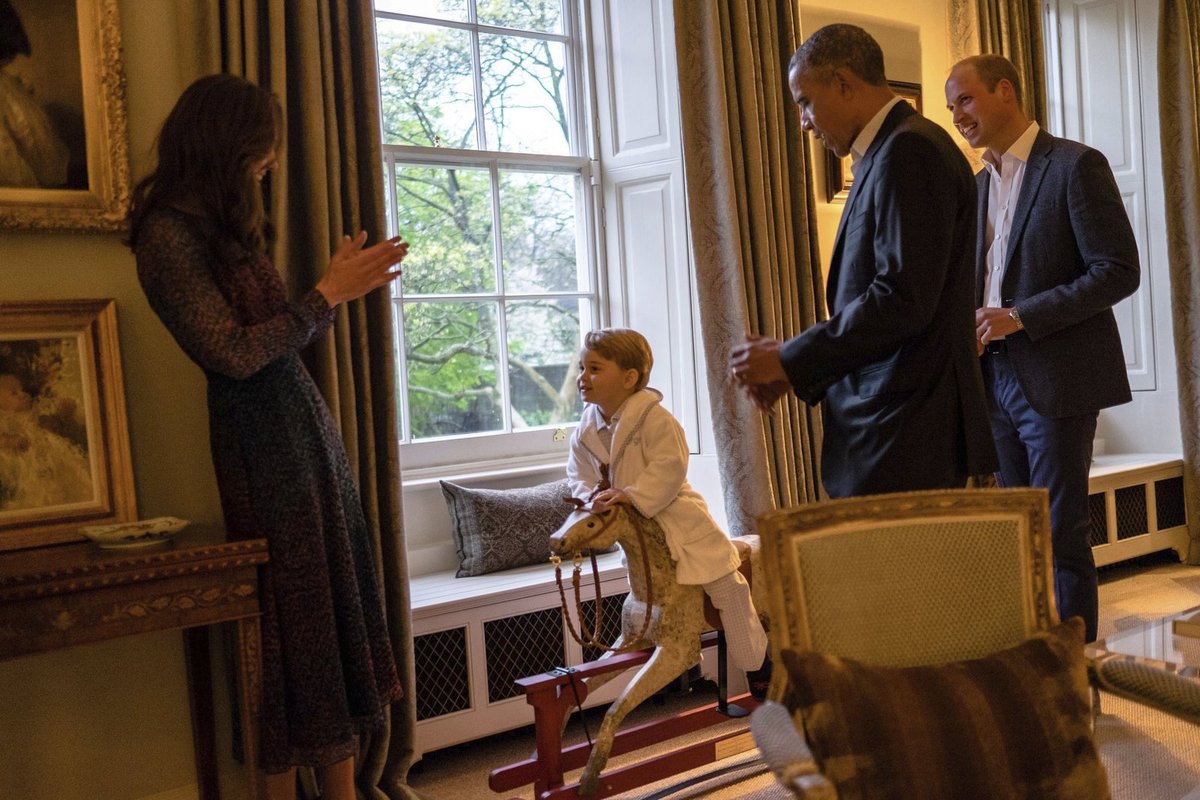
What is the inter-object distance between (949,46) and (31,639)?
437 centimetres

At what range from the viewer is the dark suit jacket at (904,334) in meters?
2.01

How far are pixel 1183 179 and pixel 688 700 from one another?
3.49 m

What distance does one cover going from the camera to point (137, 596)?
6.81 ft

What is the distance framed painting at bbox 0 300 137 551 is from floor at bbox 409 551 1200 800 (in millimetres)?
1114

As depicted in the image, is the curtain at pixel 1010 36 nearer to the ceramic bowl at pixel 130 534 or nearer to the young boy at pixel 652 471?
the young boy at pixel 652 471

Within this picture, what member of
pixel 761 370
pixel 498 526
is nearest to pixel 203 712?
pixel 498 526

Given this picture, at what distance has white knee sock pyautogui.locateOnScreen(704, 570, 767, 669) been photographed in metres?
2.66

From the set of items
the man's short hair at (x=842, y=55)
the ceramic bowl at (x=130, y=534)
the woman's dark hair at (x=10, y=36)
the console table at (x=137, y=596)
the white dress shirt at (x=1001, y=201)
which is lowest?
the console table at (x=137, y=596)

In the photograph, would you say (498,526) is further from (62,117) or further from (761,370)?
(62,117)

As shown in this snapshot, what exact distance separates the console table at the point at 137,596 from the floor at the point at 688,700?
92cm

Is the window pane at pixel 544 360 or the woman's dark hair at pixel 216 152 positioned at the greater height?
the woman's dark hair at pixel 216 152

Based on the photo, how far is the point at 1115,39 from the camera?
18.4ft

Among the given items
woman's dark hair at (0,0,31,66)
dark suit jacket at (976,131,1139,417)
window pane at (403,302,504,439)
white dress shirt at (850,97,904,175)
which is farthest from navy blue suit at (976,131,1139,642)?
woman's dark hair at (0,0,31,66)

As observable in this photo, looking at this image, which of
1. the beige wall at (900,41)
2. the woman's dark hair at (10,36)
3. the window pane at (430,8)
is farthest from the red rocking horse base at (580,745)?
the window pane at (430,8)
